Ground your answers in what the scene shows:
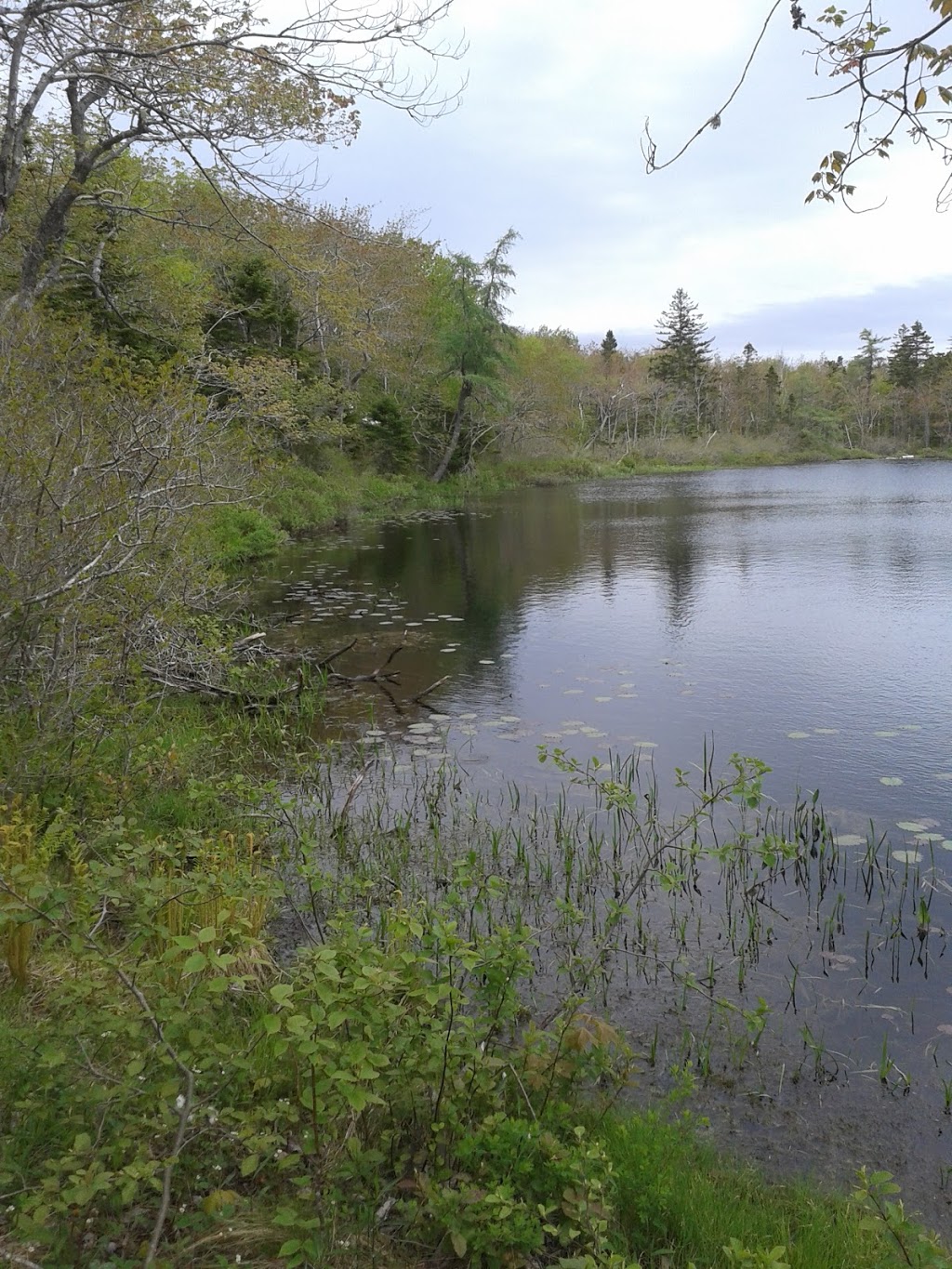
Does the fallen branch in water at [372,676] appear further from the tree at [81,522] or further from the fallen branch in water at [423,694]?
the tree at [81,522]

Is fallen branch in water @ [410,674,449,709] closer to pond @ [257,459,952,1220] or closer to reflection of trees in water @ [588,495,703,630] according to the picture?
pond @ [257,459,952,1220]

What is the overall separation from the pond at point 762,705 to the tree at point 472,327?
17650 millimetres

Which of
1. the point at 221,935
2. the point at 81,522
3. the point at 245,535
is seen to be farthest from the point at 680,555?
the point at 221,935

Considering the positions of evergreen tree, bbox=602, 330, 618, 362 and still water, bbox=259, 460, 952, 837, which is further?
evergreen tree, bbox=602, 330, 618, 362

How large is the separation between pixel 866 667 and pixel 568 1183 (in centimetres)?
958

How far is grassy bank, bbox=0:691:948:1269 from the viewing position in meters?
2.35

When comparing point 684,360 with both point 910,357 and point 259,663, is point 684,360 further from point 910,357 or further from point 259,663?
point 259,663

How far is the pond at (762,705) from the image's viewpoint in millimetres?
4184

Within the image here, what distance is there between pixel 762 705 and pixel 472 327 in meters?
34.2

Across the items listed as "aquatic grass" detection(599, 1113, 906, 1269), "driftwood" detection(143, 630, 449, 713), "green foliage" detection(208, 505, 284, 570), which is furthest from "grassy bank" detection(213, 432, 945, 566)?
"aquatic grass" detection(599, 1113, 906, 1269)

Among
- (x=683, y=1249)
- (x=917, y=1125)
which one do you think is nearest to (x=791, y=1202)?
(x=683, y=1249)

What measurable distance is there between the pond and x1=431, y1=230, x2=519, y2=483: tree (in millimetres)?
17650

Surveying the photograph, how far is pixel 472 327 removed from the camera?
40.0 meters

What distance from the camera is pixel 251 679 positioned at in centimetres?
992
